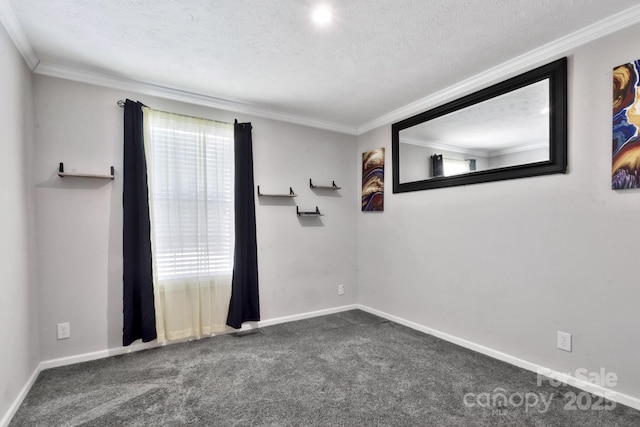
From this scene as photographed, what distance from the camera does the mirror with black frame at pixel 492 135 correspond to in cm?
223

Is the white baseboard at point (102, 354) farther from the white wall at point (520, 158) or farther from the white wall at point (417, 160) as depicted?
the white wall at point (520, 158)

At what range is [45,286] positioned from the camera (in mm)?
2443

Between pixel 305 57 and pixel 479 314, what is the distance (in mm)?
2644

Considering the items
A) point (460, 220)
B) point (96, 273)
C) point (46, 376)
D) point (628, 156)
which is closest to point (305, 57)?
point (460, 220)

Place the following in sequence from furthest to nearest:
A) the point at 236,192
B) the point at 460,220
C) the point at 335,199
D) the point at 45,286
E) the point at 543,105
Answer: the point at 335,199 → the point at 236,192 → the point at 460,220 → the point at 45,286 → the point at 543,105

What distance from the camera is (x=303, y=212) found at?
3.73 metres

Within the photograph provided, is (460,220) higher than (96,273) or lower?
higher

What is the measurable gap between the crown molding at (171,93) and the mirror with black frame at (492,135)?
3.79 feet

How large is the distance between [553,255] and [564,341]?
607mm

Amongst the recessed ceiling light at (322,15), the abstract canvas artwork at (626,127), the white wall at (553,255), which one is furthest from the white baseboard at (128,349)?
the abstract canvas artwork at (626,127)

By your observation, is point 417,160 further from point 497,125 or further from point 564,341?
point 564,341

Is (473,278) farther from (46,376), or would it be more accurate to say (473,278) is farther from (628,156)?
(46,376)

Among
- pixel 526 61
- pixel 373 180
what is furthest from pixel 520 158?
pixel 373 180

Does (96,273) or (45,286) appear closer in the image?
(45,286)
